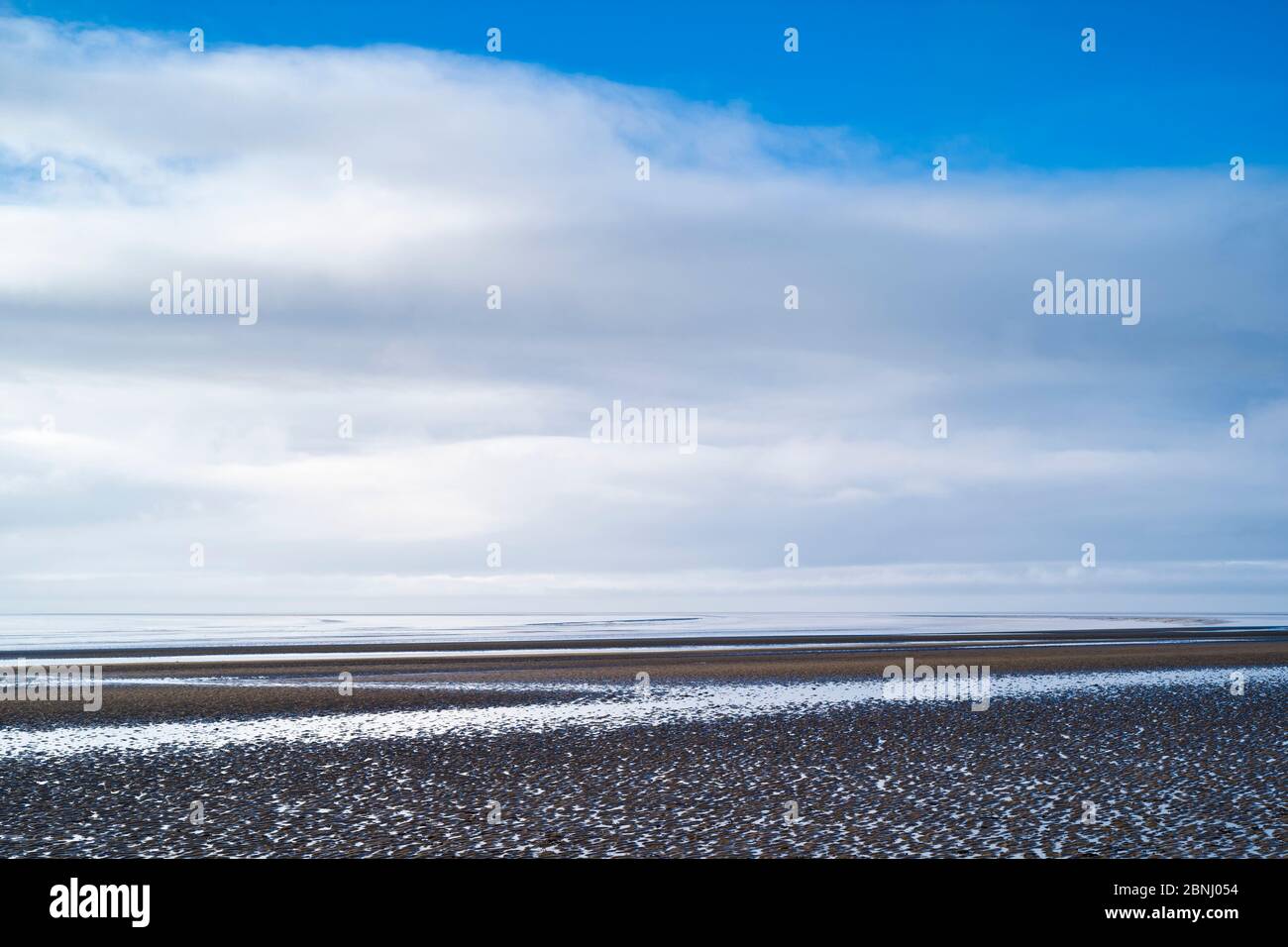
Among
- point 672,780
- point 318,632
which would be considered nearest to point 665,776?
point 672,780

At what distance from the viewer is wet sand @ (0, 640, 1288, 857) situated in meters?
15.6

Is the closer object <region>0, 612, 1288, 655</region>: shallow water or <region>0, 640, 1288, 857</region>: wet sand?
<region>0, 640, 1288, 857</region>: wet sand

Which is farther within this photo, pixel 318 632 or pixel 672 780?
pixel 318 632

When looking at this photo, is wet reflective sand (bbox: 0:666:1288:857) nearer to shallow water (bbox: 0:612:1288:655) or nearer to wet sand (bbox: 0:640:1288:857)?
wet sand (bbox: 0:640:1288:857)

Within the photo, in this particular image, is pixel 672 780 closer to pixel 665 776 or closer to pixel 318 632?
pixel 665 776

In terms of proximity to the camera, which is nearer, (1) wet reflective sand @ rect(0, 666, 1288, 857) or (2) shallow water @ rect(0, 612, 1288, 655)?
(1) wet reflective sand @ rect(0, 666, 1288, 857)

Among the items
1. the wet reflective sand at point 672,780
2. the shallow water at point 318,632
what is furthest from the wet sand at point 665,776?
the shallow water at point 318,632

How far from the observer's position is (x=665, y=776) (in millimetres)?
20453

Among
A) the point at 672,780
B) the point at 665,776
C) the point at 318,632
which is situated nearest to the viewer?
the point at 672,780

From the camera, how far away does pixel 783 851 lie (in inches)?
580

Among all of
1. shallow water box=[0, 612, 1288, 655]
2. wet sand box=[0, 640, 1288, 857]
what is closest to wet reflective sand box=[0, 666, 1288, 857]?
wet sand box=[0, 640, 1288, 857]

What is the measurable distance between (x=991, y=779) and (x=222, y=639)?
207 feet

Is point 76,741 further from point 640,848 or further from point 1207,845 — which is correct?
point 1207,845
